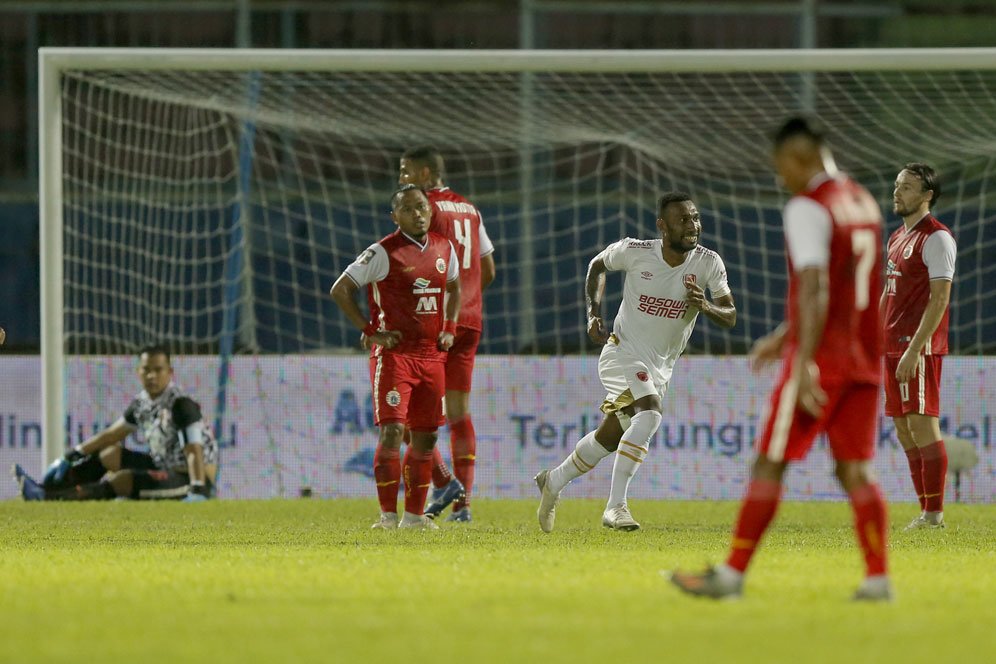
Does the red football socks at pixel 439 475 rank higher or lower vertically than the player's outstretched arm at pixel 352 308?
lower

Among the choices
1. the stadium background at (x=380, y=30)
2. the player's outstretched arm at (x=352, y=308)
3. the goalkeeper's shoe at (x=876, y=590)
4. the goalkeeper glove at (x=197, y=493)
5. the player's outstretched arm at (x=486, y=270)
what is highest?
the stadium background at (x=380, y=30)

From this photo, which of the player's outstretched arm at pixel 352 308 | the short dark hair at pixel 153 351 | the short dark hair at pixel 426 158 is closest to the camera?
the player's outstretched arm at pixel 352 308

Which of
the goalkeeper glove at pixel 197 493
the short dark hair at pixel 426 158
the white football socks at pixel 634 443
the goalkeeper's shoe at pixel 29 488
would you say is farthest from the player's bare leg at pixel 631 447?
the goalkeeper's shoe at pixel 29 488

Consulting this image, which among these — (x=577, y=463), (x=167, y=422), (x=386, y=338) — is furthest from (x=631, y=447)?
(x=167, y=422)

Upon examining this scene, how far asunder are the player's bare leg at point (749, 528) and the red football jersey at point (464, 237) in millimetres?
4592

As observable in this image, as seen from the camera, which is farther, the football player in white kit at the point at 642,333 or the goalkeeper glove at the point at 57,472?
the goalkeeper glove at the point at 57,472

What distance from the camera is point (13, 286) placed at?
63.1ft

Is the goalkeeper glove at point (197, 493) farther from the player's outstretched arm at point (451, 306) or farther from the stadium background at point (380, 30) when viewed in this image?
the stadium background at point (380, 30)

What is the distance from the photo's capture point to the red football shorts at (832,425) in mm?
5121

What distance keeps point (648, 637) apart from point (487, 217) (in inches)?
524

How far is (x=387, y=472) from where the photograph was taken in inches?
335

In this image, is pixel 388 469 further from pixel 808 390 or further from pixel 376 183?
pixel 376 183

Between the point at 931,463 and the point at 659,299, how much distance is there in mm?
1916

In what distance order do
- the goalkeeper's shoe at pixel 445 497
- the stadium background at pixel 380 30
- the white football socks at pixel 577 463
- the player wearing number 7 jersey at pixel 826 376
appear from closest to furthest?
the player wearing number 7 jersey at pixel 826 376 < the white football socks at pixel 577 463 < the goalkeeper's shoe at pixel 445 497 < the stadium background at pixel 380 30
